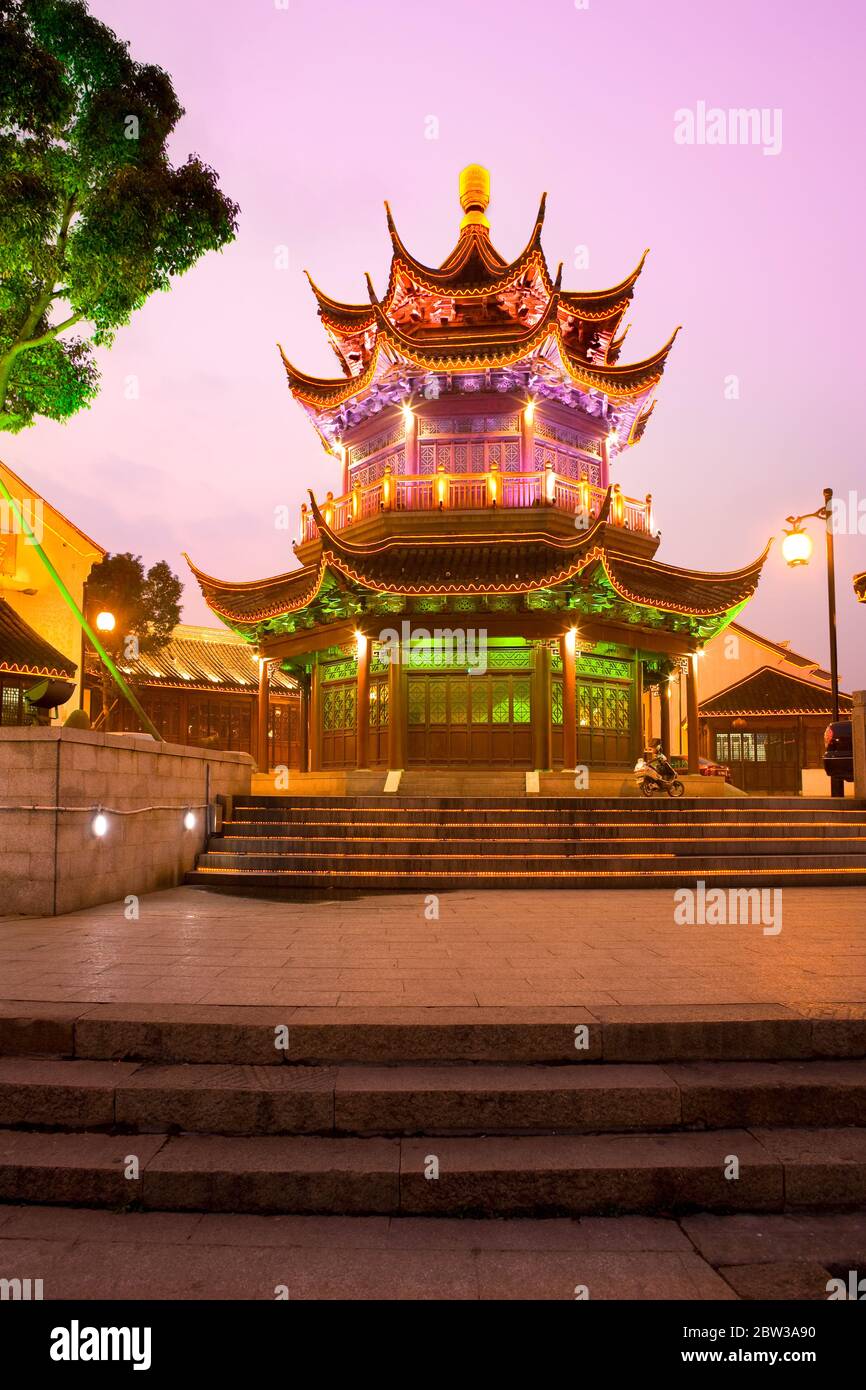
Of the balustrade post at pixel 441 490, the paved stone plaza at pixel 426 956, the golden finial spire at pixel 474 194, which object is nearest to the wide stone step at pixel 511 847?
the paved stone plaza at pixel 426 956

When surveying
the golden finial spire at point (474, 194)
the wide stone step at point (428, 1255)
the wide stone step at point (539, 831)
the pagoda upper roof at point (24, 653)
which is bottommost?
the wide stone step at point (428, 1255)

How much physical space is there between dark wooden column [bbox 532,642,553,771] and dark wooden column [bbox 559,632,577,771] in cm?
40

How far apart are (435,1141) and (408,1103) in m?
0.20

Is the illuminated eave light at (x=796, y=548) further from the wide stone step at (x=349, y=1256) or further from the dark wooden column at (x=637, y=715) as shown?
the wide stone step at (x=349, y=1256)

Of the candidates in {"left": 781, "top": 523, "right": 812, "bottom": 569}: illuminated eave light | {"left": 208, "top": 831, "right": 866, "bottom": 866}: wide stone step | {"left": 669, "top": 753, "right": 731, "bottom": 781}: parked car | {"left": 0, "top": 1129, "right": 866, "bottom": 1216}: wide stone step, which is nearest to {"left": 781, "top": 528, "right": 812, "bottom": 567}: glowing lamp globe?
{"left": 781, "top": 523, "right": 812, "bottom": 569}: illuminated eave light

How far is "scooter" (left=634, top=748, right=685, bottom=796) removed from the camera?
1533cm

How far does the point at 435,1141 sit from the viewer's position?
3461 millimetres

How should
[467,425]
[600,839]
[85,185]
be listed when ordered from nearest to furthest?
1. [85,185]
2. [600,839]
3. [467,425]

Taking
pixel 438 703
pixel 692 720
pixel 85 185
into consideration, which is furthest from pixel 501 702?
pixel 85 185

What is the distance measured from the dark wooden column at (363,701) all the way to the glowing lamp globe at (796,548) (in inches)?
358

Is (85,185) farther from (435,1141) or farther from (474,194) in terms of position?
(474,194)

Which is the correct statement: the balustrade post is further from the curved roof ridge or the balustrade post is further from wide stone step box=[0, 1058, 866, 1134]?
wide stone step box=[0, 1058, 866, 1134]

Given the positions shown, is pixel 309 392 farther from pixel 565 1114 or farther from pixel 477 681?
pixel 565 1114

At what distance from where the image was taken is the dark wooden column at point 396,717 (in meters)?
17.9
